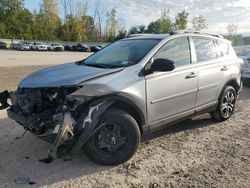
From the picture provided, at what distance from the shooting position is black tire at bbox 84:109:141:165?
4082 millimetres

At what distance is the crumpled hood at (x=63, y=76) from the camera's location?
3943 millimetres

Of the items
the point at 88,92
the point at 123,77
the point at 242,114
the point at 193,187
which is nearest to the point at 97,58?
the point at 123,77

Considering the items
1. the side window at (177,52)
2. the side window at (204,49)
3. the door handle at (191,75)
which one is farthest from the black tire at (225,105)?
the side window at (177,52)

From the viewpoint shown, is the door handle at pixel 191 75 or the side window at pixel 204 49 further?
the side window at pixel 204 49

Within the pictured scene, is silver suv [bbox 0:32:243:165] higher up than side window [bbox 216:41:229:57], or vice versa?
side window [bbox 216:41:229:57]

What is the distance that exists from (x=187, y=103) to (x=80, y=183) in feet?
7.62

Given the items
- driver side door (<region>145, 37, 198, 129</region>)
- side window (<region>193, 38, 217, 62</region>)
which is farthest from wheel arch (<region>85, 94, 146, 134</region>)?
side window (<region>193, 38, 217, 62</region>)

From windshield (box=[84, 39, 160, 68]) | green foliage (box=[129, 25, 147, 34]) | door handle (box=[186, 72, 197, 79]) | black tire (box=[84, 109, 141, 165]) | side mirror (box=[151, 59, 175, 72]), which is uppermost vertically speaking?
green foliage (box=[129, 25, 147, 34])

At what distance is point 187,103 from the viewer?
5.20m

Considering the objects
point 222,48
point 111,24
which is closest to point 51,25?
point 111,24

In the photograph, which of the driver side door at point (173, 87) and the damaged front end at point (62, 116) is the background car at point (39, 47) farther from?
the damaged front end at point (62, 116)

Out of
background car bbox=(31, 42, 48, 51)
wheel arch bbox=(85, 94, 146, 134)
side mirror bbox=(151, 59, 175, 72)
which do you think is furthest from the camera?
background car bbox=(31, 42, 48, 51)

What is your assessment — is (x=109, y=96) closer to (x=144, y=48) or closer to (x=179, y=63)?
(x=144, y=48)

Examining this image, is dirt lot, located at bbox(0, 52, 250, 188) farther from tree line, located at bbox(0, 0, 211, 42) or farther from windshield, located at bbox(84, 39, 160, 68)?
tree line, located at bbox(0, 0, 211, 42)
